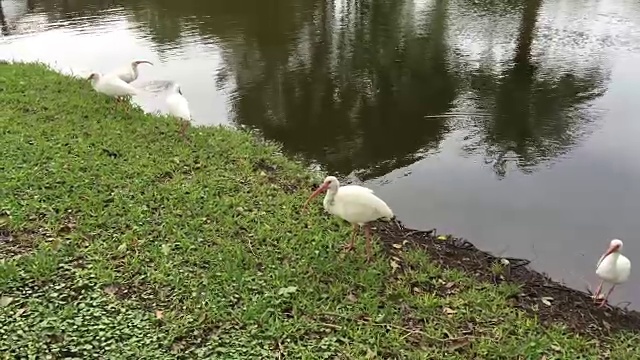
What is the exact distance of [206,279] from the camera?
4363 millimetres

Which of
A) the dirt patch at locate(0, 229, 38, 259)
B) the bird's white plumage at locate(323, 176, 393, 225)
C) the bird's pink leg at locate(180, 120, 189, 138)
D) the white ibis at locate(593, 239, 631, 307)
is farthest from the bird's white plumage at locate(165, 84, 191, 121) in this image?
the white ibis at locate(593, 239, 631, 307)

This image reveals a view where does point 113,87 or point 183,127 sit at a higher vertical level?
point 113,87

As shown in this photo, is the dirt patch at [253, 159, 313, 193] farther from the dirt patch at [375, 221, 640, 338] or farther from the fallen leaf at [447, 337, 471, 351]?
the fallen leaf at [447, 337, 471, 351]

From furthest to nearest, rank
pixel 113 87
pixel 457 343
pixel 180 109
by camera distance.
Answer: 1. pixel 113 87
2. pixel 180 109
3. pixel 457 343

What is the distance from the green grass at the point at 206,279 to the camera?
3.79 m

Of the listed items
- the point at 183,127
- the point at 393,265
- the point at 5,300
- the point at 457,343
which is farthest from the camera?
the point at 183,127

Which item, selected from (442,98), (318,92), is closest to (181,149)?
(318,92)

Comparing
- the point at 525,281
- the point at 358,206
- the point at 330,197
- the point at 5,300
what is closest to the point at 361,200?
the point at 358,206

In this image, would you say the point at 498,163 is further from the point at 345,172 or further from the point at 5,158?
the point at 5,158

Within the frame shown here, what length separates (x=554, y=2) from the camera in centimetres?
1440

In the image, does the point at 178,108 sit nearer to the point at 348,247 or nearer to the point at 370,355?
→ the point at 348,247

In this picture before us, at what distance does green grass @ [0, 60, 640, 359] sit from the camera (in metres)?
3.79

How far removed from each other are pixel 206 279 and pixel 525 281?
2.37 meters

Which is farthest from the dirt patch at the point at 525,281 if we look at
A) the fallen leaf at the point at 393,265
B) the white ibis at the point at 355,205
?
the white ibis at the point at 355,205
